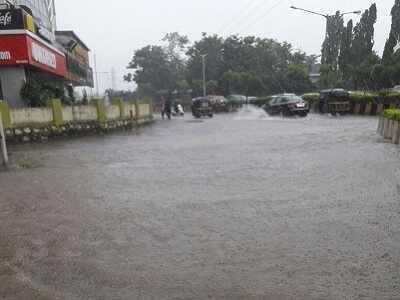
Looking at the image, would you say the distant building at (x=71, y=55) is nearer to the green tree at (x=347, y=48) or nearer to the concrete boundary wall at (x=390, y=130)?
the concrete boundary wall at (x=390, y=130)

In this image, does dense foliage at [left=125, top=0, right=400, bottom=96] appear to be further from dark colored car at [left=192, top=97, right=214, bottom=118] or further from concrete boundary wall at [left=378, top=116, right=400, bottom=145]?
concrete boundary wall at [left=378, top=116, right=400, bottom=145]

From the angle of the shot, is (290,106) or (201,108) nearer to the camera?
(290,106)

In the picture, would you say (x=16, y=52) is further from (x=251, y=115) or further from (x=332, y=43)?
(x=332, y=43)

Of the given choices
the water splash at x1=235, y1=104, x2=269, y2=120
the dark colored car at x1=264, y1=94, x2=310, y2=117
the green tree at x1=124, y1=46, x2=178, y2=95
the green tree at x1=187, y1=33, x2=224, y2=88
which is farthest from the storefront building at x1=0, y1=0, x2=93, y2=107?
the green tree at x1=124, y1=46, x2=178, y2=95

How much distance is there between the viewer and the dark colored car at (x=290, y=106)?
28.4 m

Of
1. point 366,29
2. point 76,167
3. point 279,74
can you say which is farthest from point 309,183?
point 279,74

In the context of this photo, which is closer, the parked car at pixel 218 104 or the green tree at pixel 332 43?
the green tree at pixel 332 43

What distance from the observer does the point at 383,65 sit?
114 feet

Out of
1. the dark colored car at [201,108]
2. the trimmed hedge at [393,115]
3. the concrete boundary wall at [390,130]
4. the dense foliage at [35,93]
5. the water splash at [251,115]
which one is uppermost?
the dense foliage at [35,93]

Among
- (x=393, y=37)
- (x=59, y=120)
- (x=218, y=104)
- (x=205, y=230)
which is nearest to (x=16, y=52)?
(x=59, y=120)

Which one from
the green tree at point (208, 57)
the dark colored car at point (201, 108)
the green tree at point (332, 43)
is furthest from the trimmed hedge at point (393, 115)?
the green tree at point (208, 57)

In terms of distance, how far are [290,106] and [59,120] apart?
16.3m

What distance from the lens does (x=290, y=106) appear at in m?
28.5

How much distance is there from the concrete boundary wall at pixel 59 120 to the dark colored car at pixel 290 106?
1203 centimetres
